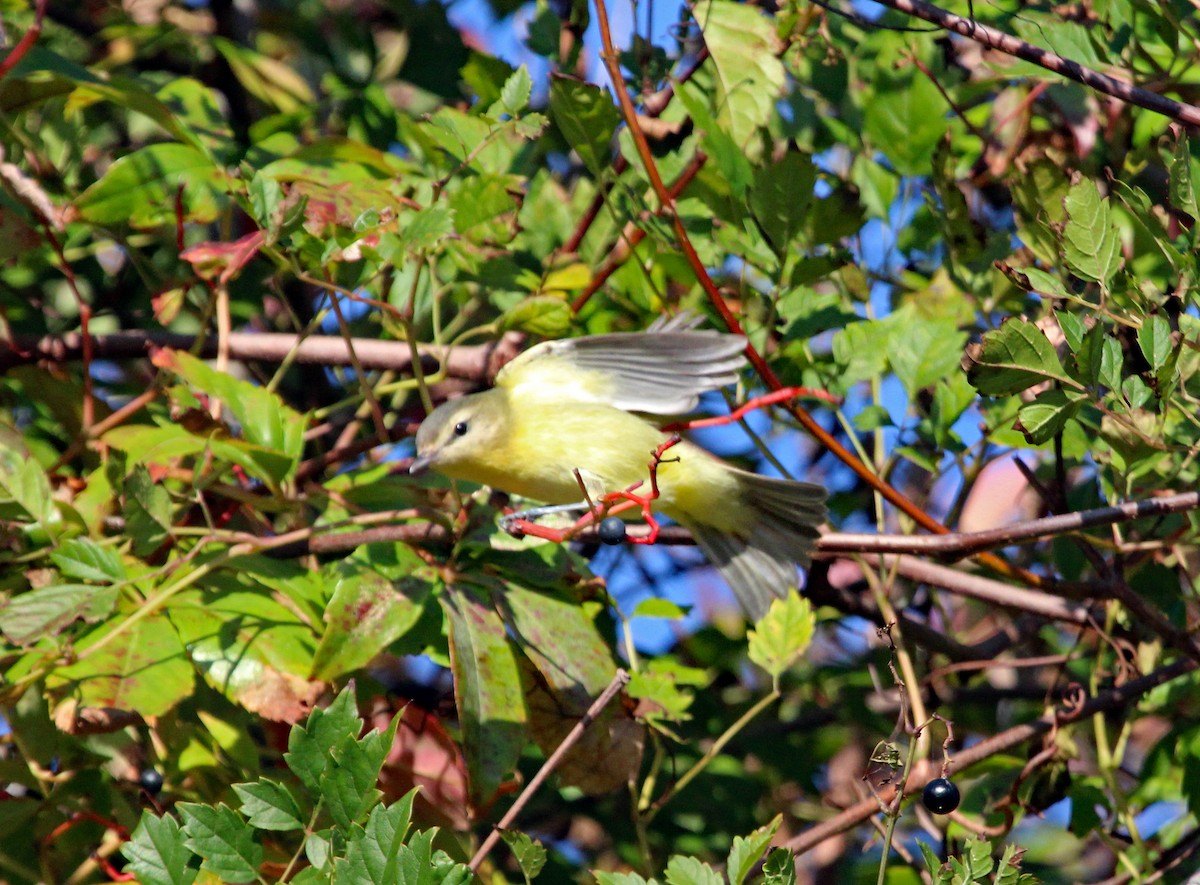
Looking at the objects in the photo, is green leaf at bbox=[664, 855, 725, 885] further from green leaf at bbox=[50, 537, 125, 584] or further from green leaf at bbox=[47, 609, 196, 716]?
green leaf at bbox=[50, 537, 125, 584]

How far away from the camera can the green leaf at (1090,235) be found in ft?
5.33

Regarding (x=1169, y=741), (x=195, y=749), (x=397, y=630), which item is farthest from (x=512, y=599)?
(x=1169, y=741)

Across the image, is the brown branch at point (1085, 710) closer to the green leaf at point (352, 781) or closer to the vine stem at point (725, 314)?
the vine stem at point (725, 314)

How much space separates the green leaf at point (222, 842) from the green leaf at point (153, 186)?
→ 4.26 feet

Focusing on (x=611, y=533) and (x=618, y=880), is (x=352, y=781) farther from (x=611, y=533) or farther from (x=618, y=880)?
Answer: (x=611, y=533)

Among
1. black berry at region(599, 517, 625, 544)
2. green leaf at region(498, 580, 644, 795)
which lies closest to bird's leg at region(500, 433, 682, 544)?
black berry at region(599, 517, 625, 544)

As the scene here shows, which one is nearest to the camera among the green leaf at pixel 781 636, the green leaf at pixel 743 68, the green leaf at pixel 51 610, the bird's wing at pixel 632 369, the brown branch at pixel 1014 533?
the brown branch at pixel 1014 533

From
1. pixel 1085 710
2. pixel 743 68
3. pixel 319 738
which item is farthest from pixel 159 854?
pixel 743 68

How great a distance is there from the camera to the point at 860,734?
3.55m

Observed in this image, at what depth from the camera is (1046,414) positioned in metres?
1.63

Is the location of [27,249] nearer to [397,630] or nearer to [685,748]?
[397,630]

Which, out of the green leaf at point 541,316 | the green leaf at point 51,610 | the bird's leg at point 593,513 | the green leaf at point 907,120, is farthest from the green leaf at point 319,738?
the green leaf at point 907,120

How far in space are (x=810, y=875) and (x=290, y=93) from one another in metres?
2.44

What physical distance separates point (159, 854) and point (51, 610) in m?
0.55
